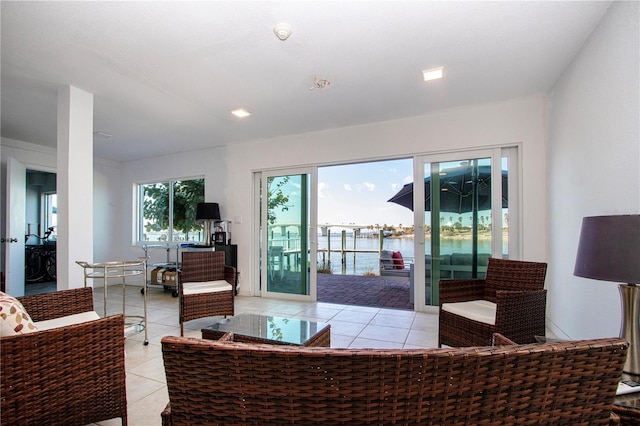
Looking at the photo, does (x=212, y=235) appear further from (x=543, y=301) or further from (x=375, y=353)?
(x=375, y=353)

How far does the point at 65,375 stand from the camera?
138 centimetres

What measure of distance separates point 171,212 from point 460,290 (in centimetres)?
548

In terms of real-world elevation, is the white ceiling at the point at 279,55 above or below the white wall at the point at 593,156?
above

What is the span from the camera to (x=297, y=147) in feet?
15.5

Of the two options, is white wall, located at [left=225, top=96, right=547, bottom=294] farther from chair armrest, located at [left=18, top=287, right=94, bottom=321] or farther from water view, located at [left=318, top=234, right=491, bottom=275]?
chair armrest, located at [left=18, top=287, right=94, bottom=321]

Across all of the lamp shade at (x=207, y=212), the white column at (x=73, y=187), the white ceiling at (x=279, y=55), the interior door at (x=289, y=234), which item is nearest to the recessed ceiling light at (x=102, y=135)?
the white ceiling at (x=279, y=55)

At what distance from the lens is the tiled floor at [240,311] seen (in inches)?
78.8

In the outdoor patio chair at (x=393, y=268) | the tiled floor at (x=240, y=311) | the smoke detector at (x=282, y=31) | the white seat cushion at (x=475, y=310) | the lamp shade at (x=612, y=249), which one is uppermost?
the smoke detector at (x=282, y=31)

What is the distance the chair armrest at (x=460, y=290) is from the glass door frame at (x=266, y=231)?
92.3 inches

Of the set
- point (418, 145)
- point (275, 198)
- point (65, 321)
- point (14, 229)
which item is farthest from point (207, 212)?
point (418, 145)

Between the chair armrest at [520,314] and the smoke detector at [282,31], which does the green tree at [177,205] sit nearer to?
the smoke detector at [282,31]

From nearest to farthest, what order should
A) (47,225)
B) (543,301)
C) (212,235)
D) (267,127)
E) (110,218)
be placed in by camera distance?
(543,301), (267,127), (212,235), (110,218), (47,225)

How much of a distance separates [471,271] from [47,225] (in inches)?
369

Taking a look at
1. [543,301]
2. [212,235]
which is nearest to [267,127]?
[212,235]
